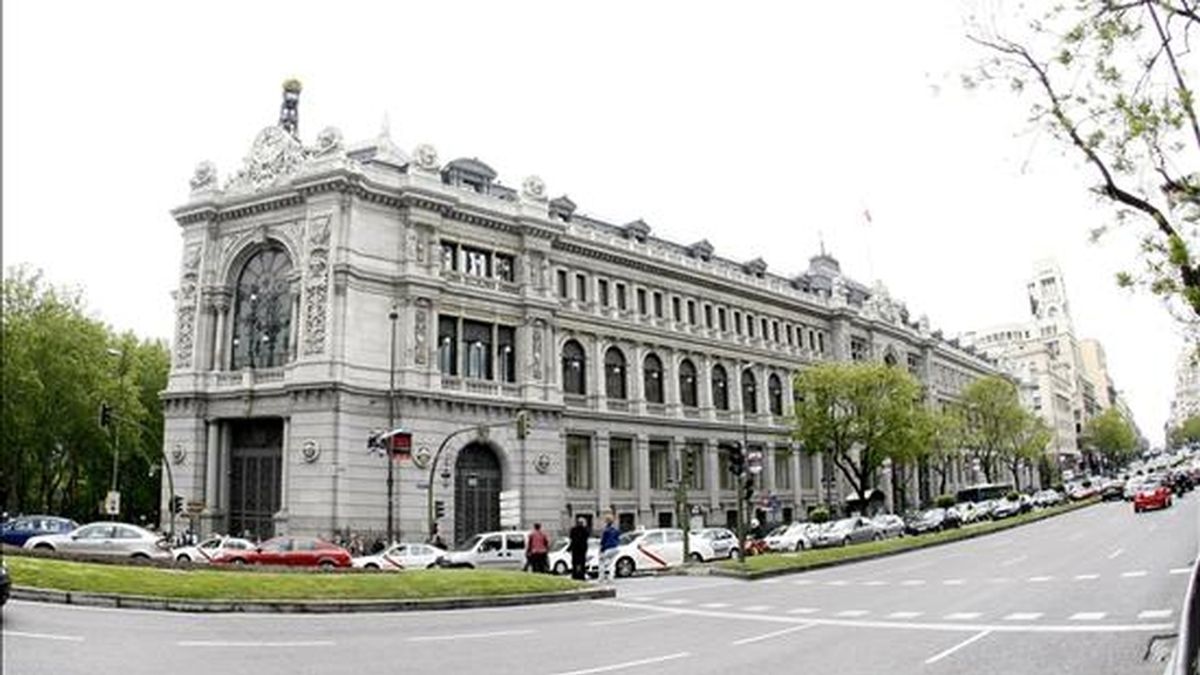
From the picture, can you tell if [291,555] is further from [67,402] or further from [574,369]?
[67,402]

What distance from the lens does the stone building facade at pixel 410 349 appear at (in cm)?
4244

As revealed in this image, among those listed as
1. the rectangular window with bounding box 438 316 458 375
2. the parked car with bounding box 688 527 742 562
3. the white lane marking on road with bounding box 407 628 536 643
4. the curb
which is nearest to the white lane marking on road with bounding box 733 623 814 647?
the white lane marking on road with bounding box 407 628 536 643

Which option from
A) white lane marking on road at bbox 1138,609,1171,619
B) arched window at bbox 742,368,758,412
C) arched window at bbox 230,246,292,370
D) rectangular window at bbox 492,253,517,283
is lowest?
white lane marking on road at bbox 1138,609,1171,619

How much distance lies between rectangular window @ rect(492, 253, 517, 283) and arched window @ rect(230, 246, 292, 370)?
10.4m

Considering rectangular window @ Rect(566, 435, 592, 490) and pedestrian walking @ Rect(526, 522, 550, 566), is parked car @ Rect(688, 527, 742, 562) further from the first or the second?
rectangular window @ Rect(566, 435, 592, 490)

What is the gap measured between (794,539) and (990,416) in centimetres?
4669

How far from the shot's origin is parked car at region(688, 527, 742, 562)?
3581 centimetres

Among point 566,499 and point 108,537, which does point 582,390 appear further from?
point 108,537

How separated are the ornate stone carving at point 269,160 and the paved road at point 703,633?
1242 inches

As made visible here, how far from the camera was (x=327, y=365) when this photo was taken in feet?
137

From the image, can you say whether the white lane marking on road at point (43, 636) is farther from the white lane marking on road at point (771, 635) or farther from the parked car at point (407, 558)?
the parked car at point (407, 558)

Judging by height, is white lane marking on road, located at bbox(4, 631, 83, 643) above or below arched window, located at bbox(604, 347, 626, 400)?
below

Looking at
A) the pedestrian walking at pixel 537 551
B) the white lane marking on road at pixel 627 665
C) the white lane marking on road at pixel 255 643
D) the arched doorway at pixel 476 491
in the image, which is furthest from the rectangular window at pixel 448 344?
the white lane marking on road at pixel 627 665

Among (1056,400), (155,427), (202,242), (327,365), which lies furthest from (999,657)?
(1056,400)
